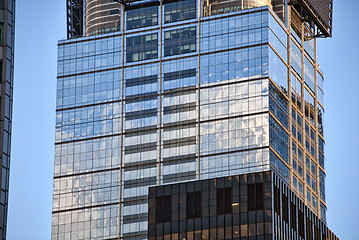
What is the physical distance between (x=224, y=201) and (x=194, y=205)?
499cm

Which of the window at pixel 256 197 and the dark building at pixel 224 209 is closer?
the dark building at pixel 224 209

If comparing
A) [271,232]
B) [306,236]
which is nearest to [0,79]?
[271,232]

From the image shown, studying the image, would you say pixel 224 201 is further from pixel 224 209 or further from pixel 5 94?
pixel 5 94

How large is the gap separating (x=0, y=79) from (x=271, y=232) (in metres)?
85.4

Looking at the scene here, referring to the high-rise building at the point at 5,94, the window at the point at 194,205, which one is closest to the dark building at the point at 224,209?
the window at the point at 194,205

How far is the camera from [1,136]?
94000 mm

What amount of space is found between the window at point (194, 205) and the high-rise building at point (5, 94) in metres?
85.9

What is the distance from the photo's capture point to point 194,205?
179375 mm

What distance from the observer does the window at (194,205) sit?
587 feet

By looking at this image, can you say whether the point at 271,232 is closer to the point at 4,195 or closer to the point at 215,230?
the point at 215,230

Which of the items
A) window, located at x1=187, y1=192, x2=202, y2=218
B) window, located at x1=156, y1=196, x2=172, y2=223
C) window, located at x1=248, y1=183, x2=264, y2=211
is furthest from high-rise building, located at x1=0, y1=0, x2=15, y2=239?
window, located at x1=156, y1=196, x2=172, y2=223

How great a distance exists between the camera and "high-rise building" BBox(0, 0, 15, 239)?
93.9 m

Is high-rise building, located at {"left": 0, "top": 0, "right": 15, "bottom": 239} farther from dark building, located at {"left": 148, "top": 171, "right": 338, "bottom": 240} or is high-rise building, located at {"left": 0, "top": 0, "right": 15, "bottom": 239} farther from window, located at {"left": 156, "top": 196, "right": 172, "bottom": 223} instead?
window, located at {"left": 156, "top": 196, "right": 172, "bottom": 223}

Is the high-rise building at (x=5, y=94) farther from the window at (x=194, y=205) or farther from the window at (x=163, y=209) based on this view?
the window at (x=163, y=209)
